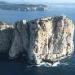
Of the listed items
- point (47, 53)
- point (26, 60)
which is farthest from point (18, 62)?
point (47, 53)

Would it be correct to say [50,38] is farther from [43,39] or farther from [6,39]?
[6,39]

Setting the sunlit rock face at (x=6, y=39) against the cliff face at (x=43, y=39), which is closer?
the cliff face at (x=43, y=39)

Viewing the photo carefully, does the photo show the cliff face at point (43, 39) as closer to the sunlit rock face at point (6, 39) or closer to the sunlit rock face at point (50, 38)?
the sunlit rock face at point (50, 38)

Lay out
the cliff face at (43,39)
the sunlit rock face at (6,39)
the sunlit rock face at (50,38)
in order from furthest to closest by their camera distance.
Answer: the sunlit rock face at (6,39)
the cliff face at (43,39)
the sunlit rock face at (50,38)

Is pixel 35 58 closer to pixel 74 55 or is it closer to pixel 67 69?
pixel 67 69

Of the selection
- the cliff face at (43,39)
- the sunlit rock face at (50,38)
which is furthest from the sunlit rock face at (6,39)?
the sunlit rock face at (50,38)

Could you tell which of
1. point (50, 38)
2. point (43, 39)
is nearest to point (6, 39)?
point (43, 39)

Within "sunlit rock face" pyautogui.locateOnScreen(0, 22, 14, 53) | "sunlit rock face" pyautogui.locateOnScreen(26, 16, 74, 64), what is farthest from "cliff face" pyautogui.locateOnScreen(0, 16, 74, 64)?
"sunlit rock face" pyautogui.locateOnScreen(0, 22, 14, 53)

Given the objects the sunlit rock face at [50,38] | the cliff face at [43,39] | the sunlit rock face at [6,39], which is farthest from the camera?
the sunlit rock face at [6,39]

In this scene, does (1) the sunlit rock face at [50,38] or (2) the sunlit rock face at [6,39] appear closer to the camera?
(1) the sunlit rock face at [50,38]
